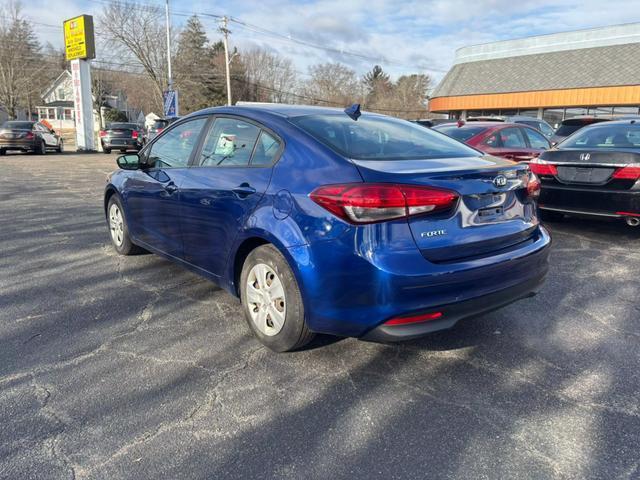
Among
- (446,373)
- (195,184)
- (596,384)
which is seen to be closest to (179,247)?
(195,184)

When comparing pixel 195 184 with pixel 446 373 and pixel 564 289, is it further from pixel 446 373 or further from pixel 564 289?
pixel 564 289

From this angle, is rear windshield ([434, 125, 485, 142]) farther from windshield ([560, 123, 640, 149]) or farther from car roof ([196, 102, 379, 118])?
car roof ([196, 102, 379, 118])

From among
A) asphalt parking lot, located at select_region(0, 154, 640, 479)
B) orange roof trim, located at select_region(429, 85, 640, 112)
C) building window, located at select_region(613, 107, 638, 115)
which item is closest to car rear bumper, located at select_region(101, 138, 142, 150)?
asphalt parking lot, located at select_region(0, 154, 640, 479)

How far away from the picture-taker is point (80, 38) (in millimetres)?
23922

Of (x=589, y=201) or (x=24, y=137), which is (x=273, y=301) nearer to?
(x=589, y=201)

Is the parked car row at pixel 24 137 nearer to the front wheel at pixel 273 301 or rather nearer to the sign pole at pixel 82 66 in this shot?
the sign pole at pixel 82 66

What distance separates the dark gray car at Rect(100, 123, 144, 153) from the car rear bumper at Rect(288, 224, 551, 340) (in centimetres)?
2381

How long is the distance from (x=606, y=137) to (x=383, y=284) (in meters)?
5.13

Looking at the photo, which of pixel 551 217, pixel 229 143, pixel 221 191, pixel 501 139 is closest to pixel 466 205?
pixel 221 191

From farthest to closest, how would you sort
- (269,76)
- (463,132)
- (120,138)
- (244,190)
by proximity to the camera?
(269,76) → (120,138) → (463,132) → (244,190)

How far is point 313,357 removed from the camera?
3.12 m

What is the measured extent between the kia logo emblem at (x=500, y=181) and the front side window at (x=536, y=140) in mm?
6048

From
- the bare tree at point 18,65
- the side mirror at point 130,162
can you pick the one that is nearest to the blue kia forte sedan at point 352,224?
the side mirror at point 130,162

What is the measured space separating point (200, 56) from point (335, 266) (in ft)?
184
